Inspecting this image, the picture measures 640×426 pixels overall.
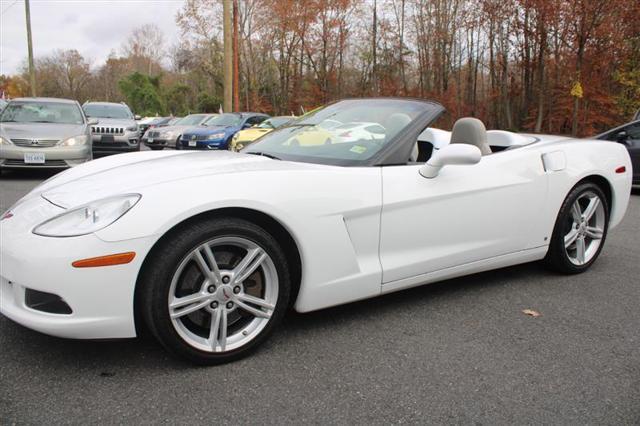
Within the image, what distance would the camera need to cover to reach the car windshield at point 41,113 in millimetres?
8898

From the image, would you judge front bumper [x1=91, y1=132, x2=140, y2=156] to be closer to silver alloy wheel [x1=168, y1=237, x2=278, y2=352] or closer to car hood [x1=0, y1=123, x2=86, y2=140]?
car hood [x1=0, y1=123, x2=86, y2=140]

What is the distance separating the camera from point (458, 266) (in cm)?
294

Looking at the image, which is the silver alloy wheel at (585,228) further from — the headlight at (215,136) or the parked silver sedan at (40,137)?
the headlight at (215,136)

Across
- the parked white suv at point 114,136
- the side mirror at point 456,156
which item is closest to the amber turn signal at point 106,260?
the side mirror at point 456,156

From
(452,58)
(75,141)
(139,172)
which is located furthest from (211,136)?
(452,58)

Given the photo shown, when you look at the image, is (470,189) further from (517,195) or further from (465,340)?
(465,340)

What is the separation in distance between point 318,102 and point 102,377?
31.4m

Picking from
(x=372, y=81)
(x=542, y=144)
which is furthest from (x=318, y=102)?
(x=542, y=144)

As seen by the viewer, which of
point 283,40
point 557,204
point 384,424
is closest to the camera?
point 384,424

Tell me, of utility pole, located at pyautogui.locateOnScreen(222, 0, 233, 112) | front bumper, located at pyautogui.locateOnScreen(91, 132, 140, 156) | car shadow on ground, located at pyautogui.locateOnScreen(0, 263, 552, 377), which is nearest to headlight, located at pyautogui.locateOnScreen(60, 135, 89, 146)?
front bumper, located at pyautogui.locateOnScreen(91, 132, 140, 156)

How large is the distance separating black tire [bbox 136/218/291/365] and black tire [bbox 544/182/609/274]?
2.16m

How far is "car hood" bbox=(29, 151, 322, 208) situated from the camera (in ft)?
7.17

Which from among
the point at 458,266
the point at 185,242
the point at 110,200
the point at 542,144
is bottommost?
the point at 458,266

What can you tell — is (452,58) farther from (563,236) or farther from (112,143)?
(563,236)
